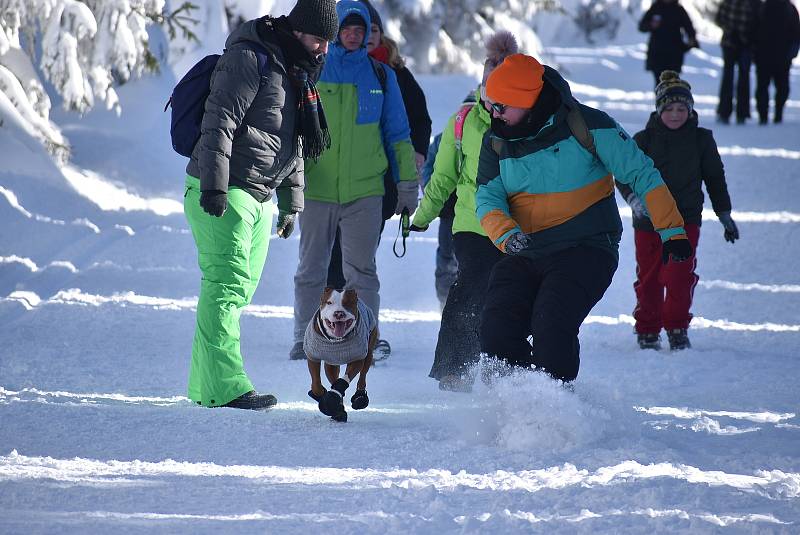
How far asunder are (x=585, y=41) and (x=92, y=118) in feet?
111

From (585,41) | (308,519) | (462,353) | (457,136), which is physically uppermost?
(457,136)

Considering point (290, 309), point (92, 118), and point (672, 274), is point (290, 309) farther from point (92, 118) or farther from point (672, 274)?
point (92, 118)

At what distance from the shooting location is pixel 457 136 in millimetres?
6523

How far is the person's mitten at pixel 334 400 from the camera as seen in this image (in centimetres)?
540

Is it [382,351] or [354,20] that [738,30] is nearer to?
[382,351]

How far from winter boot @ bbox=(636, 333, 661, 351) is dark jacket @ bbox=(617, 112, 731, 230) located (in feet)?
2.54

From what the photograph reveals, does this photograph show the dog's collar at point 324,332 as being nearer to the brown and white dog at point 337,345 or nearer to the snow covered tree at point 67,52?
the brown and white dog at point 337,345

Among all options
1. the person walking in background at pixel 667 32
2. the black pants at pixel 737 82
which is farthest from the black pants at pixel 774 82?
the person walking in background at pixel 667 32

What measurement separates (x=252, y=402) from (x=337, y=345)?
0.60 meters

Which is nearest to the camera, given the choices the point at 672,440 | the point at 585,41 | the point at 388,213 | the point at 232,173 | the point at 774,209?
the point at 672,440

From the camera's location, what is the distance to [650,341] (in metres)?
7.88

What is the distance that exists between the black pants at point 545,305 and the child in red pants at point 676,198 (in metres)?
2.37

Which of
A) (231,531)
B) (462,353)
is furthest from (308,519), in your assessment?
(462,353)

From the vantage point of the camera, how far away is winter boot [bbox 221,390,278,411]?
5.63 metres
